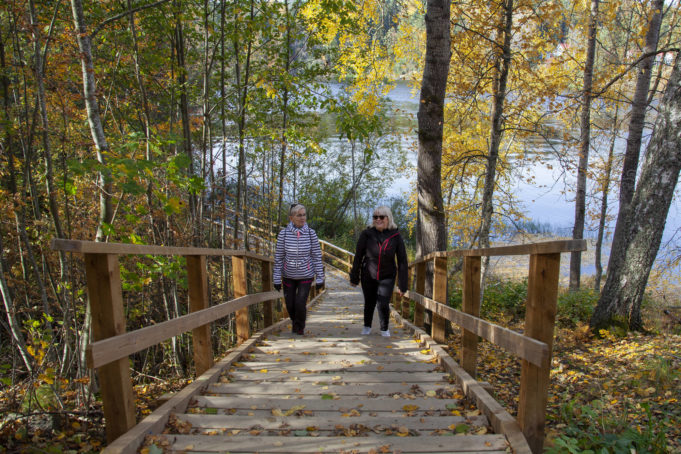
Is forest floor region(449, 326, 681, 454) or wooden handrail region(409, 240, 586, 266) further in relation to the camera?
forest floor region(449, 326, 681, 454)

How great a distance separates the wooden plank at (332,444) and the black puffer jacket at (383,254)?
2.96 m

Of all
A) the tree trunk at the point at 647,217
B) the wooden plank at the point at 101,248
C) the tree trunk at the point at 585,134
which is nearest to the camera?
the wooden plank at the point at 101,248

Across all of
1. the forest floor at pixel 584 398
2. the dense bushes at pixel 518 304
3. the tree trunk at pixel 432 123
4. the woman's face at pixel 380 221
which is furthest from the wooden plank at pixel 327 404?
the dense bushes at pixel 518 304

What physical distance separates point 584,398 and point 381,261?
2.55 metres

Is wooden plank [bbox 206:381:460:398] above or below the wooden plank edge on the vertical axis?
below

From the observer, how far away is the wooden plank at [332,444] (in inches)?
91.4

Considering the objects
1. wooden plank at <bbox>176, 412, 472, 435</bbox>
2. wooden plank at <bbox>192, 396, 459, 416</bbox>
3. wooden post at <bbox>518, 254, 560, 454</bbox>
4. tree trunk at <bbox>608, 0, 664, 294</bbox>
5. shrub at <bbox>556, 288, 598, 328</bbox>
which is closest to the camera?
wooden post at <bbox>518, 254, 560, 454</bbox>

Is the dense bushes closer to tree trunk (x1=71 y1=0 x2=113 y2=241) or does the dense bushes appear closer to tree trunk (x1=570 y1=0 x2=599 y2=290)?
tree trunk (x1=570 y1=0 x2=599 y2=290)

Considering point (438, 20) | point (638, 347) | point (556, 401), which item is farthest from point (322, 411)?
point (438, 20)

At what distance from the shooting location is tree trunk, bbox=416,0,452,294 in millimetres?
6766

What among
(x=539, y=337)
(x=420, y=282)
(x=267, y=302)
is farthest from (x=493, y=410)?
Answer: (x=267, y=302)

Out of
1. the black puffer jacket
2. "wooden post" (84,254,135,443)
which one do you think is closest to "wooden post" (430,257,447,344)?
the black puffer jacket

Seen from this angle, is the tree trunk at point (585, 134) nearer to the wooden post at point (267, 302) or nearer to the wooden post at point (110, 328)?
the wooden post at point (267, 302)

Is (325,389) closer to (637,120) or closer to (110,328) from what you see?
(110,328)
